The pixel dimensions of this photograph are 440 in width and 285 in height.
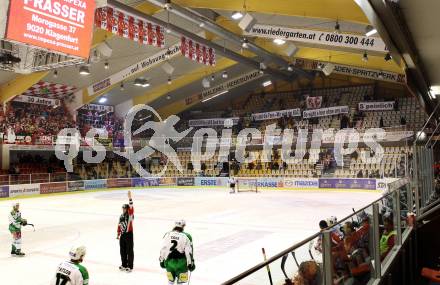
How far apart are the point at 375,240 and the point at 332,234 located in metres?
2.05

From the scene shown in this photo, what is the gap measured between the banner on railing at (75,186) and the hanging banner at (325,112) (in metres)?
18.1

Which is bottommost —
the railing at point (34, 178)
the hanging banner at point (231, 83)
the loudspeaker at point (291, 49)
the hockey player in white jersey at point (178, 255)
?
the hockey player in white jersey at point (178, 255)

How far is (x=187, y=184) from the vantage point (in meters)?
33.5

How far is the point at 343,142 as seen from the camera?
28.9m

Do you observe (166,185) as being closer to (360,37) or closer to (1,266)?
(360,37)

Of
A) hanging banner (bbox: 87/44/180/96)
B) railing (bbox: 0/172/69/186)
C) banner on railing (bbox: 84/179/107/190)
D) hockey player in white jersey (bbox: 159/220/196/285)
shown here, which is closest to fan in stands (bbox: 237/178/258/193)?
banner on railing (bbox: 84/179/107/190)

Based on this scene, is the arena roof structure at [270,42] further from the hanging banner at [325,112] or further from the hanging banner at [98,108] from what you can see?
the hanging banner at [325,112]

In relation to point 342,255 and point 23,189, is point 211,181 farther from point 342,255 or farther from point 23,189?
point 342,255

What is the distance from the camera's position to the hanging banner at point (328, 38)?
1543 cm

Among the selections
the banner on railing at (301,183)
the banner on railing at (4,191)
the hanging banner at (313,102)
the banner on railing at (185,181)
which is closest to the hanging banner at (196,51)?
the banner on railing at (301,183)

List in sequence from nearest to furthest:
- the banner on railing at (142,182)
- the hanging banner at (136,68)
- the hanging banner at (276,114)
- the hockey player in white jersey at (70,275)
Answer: the hockey player in white jersey at (70,275) → the hanging banner at (136,68) → the banner on railing at (142,182) → the hanging banner at (276,114)

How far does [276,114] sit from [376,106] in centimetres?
822

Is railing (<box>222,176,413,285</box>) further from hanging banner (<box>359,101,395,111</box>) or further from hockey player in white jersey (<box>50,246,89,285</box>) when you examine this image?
hanging banner (<box>359,101,395,111</box>)

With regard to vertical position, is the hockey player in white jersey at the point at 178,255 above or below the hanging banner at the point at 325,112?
below
